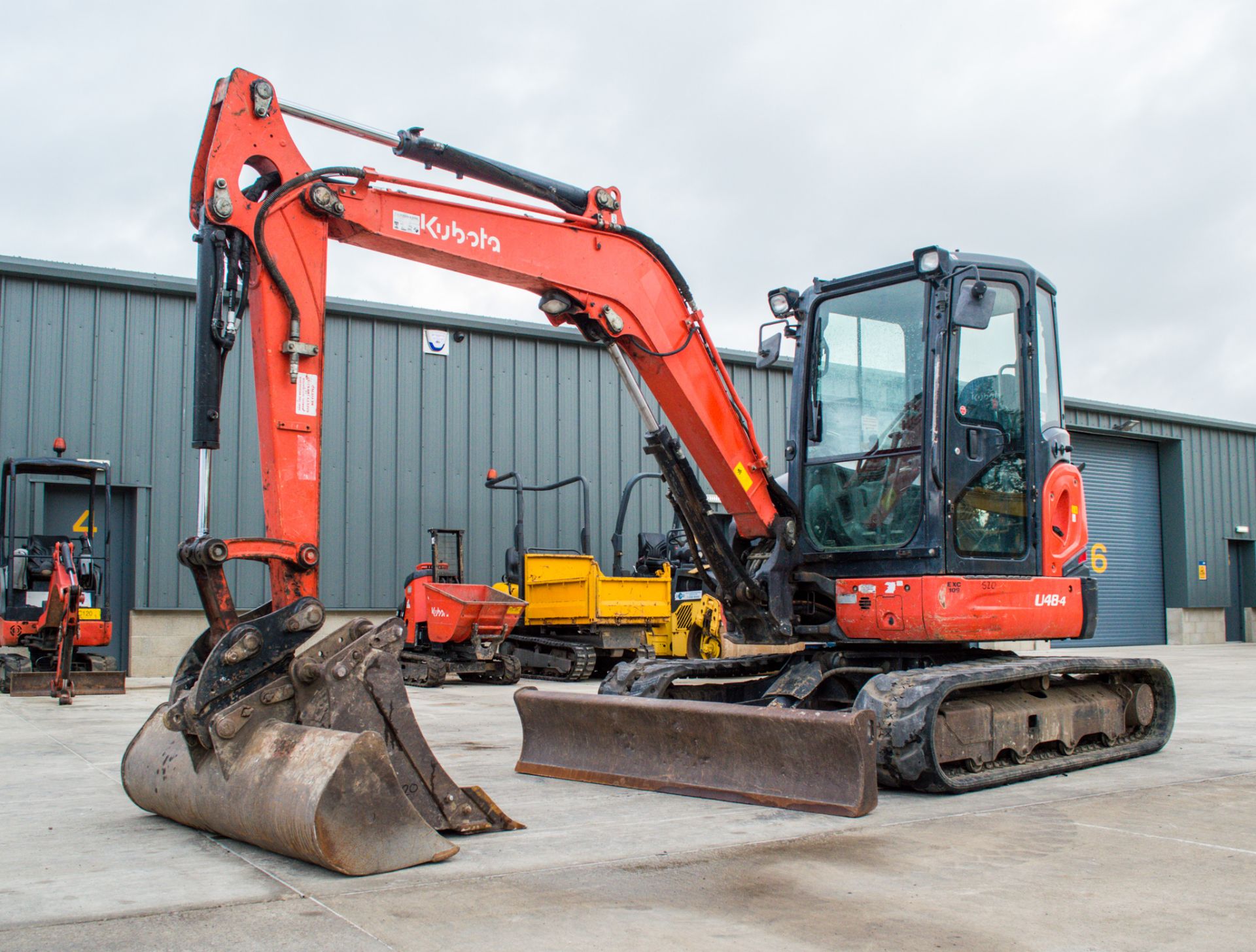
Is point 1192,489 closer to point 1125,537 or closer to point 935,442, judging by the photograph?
point 1125,537

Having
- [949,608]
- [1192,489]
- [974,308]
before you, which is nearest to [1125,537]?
[1192,489]

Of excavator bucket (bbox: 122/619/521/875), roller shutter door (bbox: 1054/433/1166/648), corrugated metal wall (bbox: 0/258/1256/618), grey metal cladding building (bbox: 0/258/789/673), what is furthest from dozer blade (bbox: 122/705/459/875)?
roller shutter door (bbox: 1054/433/1166/648)

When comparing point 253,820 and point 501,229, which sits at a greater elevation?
point 501,229

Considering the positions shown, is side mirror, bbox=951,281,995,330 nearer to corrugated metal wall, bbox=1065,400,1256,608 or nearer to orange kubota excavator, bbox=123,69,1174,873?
orange kubota excavator, bbox=123,69,1174,873

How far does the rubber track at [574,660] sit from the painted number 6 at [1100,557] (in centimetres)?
1483

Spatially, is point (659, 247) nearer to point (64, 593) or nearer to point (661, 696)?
point (661, 696)

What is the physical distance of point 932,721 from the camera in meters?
5.43

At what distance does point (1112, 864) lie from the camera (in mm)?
4184

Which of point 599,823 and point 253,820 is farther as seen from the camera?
point 599,823

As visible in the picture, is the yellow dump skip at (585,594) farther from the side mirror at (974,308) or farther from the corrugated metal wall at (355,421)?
the side mirror at (974,308)

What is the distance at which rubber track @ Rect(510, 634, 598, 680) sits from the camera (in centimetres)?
1379

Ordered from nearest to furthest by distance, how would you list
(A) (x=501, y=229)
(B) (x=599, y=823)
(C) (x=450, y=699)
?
(B) (x=599, y=823) → (A) (x=501, y=229) → (C) (x=450, y=699)

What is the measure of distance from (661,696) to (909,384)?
230cm

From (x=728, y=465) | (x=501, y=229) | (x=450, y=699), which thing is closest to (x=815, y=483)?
(x=728, y=465)
